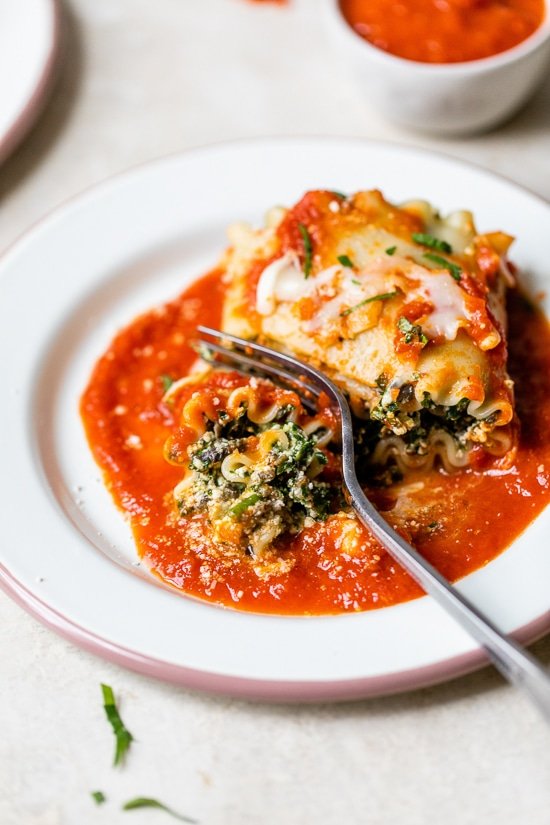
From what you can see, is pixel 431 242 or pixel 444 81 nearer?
pixel 431 242

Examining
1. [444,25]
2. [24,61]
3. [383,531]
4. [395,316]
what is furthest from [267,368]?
[24,61]

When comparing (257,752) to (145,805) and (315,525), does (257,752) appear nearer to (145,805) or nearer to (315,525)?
(145,805)

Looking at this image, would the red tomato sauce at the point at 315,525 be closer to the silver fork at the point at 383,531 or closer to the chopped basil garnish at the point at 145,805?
the silver fork at the point at 383,531

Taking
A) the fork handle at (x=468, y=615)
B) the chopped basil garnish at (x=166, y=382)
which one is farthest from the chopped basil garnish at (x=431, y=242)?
the chopped basil garnish at (x=166, y=382)

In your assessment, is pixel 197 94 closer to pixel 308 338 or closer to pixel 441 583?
A: pixel 308 338

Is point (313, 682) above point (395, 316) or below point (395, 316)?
below

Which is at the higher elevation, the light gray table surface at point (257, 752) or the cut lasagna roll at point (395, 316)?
the cut lasagna roll at point (395, 316)
